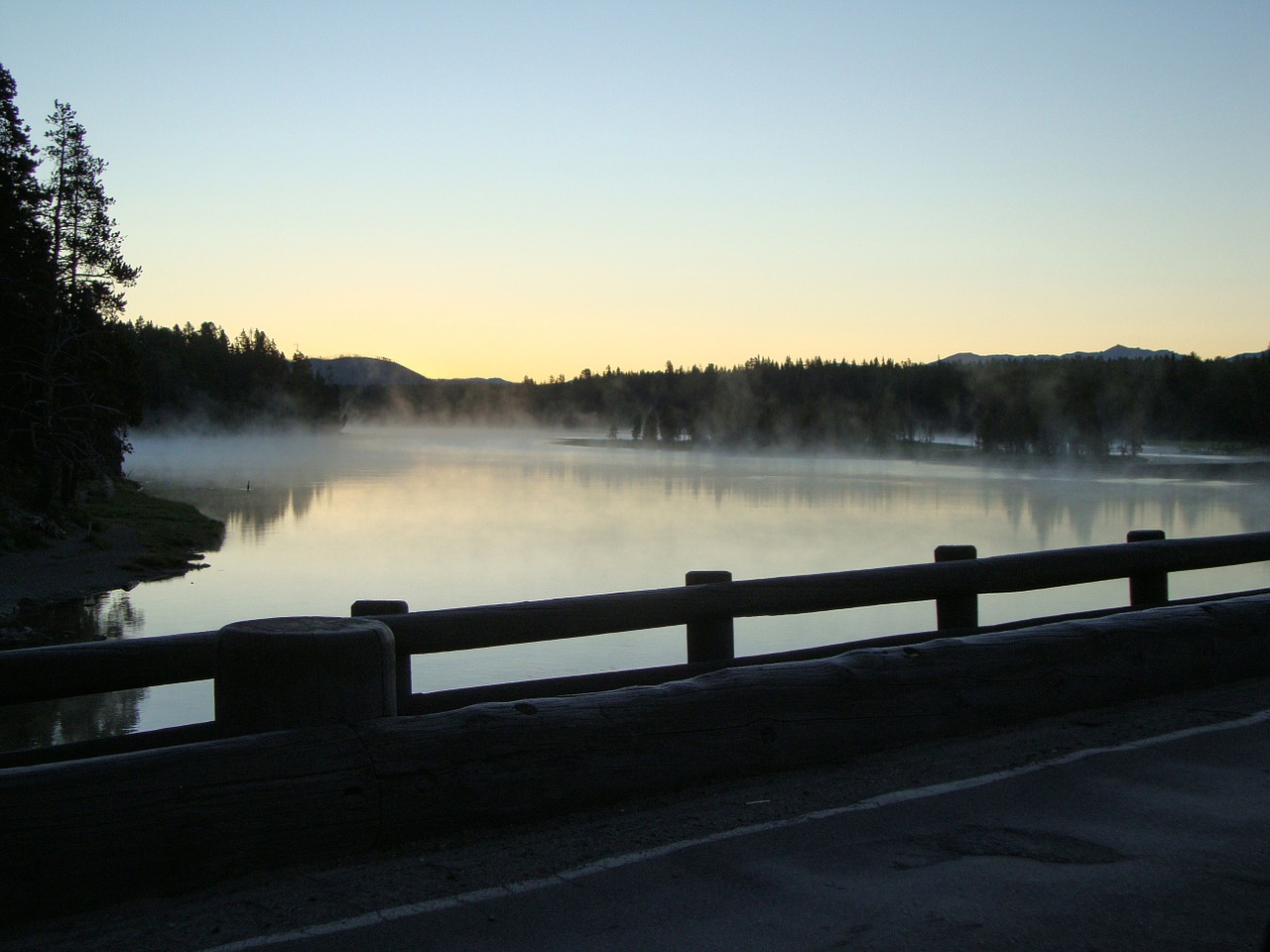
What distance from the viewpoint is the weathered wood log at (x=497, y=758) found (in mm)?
3240

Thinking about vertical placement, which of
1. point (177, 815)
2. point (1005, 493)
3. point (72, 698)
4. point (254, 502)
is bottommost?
point (1005, 493)

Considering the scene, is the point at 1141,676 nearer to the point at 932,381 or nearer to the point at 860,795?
the point at 860,795

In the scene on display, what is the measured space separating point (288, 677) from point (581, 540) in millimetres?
29812

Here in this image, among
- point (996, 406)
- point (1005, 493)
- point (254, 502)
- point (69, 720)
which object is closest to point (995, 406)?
point (996, 406)

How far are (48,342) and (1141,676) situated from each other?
34.8 meters

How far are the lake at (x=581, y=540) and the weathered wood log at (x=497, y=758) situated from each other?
342 inches

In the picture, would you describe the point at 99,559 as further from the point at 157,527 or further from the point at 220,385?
the point at 220,385

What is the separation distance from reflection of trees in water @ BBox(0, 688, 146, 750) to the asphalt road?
9.05 m

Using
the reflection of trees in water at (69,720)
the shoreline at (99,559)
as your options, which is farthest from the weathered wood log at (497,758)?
the shoreline at (99,559)

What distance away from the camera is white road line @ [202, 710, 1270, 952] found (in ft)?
10.3

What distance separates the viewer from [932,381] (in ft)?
537

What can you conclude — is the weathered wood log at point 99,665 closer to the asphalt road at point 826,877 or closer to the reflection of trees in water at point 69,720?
the asphalt road at point 826,877

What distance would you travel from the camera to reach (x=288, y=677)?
3.62 meters

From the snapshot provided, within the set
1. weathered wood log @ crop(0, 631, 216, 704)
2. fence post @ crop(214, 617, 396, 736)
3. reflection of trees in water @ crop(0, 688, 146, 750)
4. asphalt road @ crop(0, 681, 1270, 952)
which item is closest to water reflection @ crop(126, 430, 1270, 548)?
reflection of trees in water @ crop(0, 688, 146, 750)
